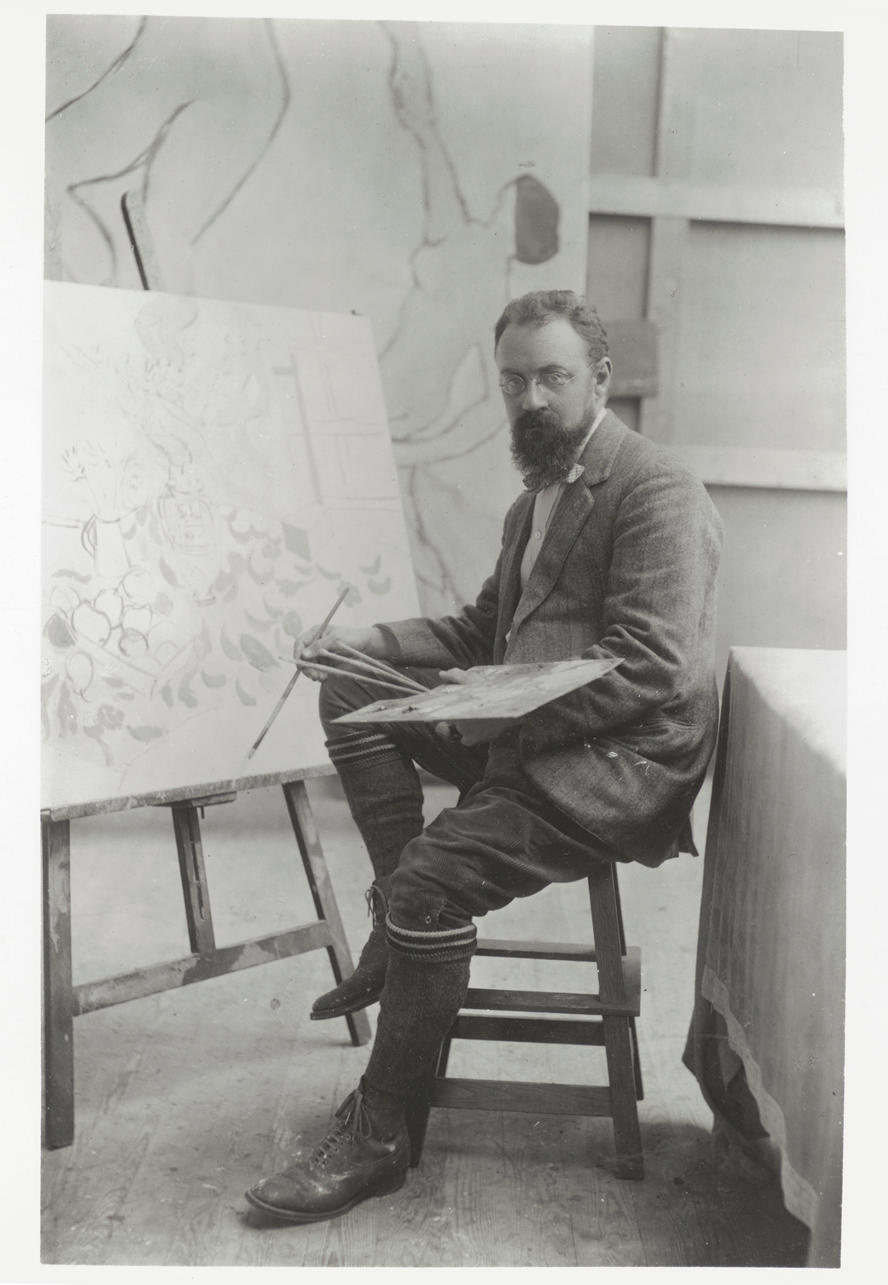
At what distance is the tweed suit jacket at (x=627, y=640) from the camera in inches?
71.9

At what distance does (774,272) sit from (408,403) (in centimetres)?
116

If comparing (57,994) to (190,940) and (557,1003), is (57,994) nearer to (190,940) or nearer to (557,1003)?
(190,940)

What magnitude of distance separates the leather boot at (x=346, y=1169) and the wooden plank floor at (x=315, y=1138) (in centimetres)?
3

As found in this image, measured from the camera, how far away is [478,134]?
3.27 metres

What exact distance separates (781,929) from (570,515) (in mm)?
703

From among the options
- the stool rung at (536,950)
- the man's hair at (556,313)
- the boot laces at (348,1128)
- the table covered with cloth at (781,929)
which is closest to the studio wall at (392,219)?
the man's hair at (556,313)

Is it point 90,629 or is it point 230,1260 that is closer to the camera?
point 230,1260

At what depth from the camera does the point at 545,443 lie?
198 centimetres

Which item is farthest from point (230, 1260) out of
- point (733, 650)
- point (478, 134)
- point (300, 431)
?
point (478, 134)

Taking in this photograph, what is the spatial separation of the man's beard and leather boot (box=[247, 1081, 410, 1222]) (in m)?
1.00

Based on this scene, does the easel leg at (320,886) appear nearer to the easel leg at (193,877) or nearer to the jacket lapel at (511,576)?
the easel leg at (193,877)

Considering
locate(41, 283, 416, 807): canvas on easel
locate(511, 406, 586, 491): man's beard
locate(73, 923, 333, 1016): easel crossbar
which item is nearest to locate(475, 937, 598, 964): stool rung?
locate(73, 923, 333, 1016): easel crossbar

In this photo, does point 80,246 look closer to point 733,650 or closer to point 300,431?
point 300,431

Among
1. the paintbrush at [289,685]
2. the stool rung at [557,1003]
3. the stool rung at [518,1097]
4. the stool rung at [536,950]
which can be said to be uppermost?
the paintbrush at [289,685]
